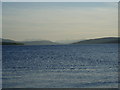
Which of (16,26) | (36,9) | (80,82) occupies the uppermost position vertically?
(36,9)

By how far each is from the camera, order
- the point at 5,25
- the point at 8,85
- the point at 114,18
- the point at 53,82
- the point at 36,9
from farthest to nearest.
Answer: the point at 36,9 → the point at 114,18 → the point at 5,25 → the point at 53,82 → the point at 8,85

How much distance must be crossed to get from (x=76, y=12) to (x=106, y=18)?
163 inches

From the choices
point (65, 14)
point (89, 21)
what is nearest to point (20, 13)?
point (65, 14)

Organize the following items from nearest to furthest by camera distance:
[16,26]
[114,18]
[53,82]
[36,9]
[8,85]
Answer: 1. [8,85]
2. [53,82]
3. [16,26]
4. [114,18]
5. [36,9]

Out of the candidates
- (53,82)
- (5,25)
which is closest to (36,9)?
(5,25)

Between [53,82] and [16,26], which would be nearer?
[53,82]

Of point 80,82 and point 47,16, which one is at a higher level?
point 47,16

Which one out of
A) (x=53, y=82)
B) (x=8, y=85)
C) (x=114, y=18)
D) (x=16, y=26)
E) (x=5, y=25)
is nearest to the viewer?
(x=8, y=85)

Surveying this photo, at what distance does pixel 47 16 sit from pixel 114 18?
7678 mm

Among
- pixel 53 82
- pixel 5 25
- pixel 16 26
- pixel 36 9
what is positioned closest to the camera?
pixel 53 82

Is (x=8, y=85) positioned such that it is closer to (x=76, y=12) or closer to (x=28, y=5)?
(x=28, y=5)

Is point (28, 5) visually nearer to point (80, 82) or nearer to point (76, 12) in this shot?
point (76, 12)

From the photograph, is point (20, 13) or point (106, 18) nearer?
point (20, 13)

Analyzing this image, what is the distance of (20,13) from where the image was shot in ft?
103
